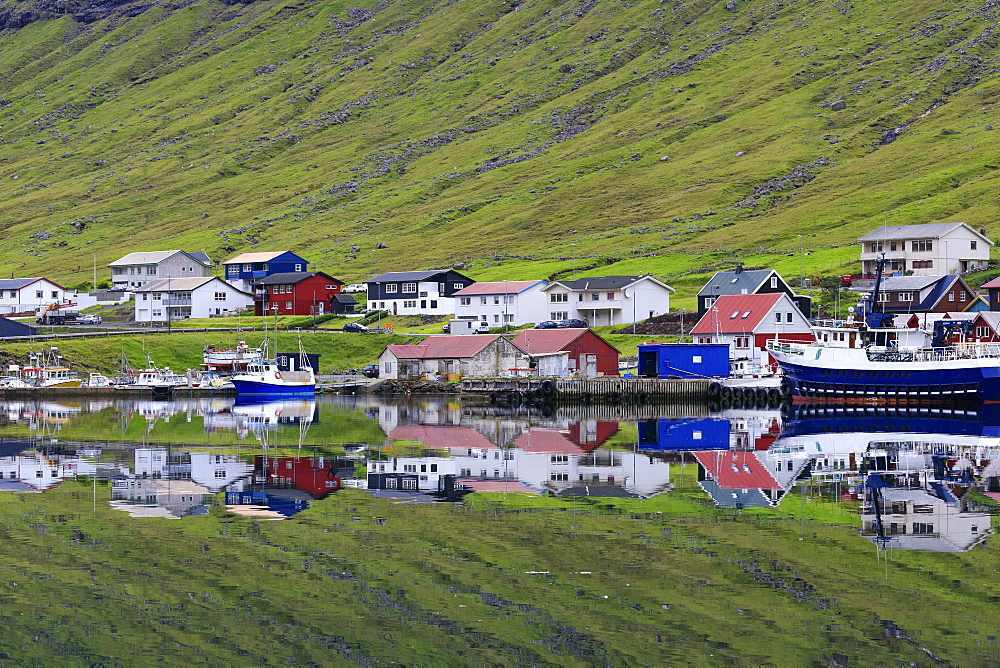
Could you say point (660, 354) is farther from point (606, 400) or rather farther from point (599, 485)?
point (599, 485)

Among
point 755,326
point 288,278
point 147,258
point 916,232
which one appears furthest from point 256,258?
point 755,326

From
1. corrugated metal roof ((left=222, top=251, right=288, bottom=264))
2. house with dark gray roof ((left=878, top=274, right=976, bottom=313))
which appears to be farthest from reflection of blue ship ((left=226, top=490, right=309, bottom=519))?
corrugated metal roof ((left=222, top=251, right=288, bottom=264))

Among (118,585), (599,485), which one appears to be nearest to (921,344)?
(599,485)

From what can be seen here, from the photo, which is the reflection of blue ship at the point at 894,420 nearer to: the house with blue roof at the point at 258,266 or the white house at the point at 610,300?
the white house at the point at 610,300

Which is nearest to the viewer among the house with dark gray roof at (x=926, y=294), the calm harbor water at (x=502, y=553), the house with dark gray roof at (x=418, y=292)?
the calm harbor water at (x=502, y=553)

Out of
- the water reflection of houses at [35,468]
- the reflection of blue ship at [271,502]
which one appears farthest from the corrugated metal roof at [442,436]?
the reflection of blue ship at [271,502]

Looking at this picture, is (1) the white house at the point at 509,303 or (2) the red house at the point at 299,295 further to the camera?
(2) the red house at the point at 299,295

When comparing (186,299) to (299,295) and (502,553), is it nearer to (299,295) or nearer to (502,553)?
(299,295)
